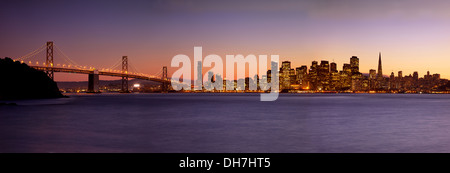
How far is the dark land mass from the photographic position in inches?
2391

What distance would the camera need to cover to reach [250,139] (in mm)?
16219

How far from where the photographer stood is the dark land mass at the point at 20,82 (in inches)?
2391

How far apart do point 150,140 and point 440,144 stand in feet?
38.8

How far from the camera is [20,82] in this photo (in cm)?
6444

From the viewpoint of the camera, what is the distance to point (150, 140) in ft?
51.8

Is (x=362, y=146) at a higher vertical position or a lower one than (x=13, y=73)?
lower
